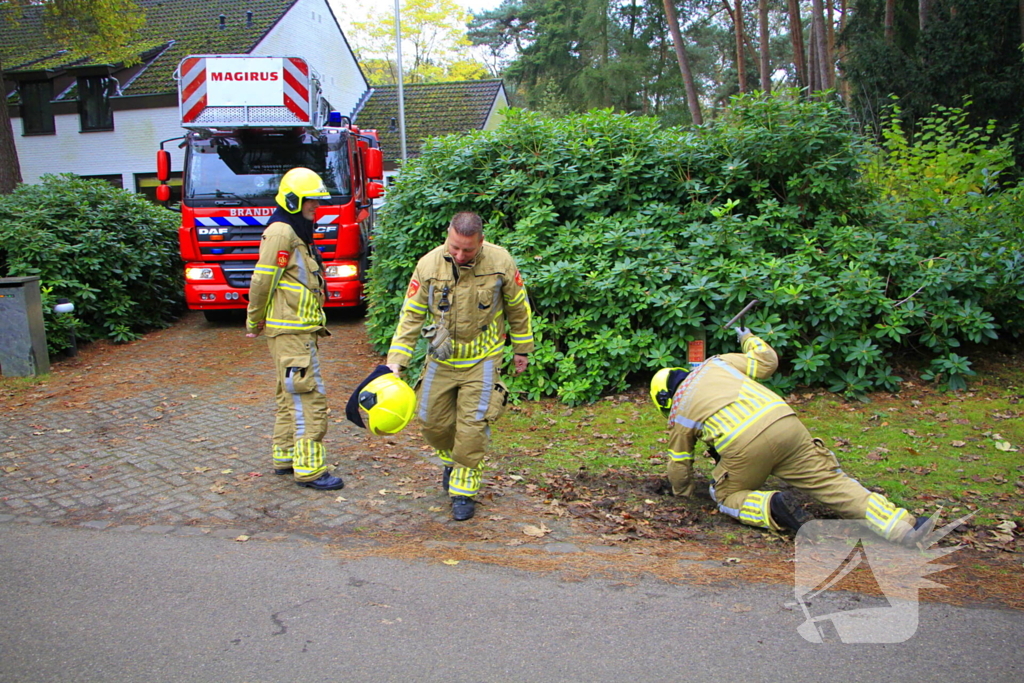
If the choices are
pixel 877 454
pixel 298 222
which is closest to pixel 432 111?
pixel 298 222

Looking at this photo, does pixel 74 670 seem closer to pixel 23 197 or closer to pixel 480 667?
pixel 480 667

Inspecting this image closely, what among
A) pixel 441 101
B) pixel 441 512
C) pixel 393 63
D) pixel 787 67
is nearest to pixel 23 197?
pixel 441 512

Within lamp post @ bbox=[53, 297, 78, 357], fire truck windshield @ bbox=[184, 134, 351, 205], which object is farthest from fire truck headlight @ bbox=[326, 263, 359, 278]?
lamp post @ bbox=[53, 297, 78, 357]

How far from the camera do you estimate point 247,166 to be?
10.1 metres

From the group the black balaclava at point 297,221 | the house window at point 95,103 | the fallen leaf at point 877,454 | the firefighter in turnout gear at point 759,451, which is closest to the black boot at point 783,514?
the firefighter in turnout gear at point 759,451

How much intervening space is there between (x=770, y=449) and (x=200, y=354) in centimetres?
746

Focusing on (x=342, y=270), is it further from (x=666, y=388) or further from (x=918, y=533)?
(x=918, y=533)

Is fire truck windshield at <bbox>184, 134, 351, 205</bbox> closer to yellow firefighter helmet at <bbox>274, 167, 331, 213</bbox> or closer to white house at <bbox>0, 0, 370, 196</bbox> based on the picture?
yellow firefighter helmet at <bbox>274, 167, 331, 213</bbox>

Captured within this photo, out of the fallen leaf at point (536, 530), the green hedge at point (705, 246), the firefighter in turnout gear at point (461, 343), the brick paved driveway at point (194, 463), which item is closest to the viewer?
the fallen leaf at point (536, 530)

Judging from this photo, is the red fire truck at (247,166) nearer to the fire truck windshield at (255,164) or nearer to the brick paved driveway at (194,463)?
the fire truck windshield at (255,164)

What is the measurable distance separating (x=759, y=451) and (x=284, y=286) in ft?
10.5

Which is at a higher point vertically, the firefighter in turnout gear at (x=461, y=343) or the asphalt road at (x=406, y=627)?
the firefighter in turnout gear at (x=461, y=343)

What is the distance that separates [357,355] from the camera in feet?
30.8

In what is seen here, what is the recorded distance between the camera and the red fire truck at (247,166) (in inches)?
379
